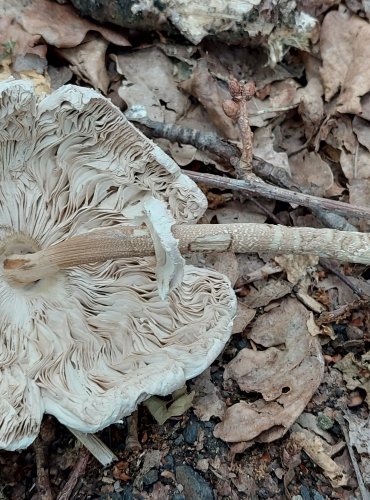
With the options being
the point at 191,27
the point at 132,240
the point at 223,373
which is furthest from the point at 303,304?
the point at 191,27

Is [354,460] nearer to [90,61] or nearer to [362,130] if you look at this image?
[362,130]

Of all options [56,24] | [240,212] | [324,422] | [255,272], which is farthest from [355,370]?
[56,24]

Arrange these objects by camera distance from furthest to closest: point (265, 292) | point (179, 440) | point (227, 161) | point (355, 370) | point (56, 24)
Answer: point (56, 24) → point (227, 161) → point (265, 292) → point (355, 370) → point (179, 440)

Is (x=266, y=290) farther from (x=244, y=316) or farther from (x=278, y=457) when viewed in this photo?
(x=278, y=457)

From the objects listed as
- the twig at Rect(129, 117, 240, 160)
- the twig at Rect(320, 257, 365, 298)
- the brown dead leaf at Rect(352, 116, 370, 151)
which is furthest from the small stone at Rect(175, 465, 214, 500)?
the brown dead leaf at Rect(352, 116, 370, 151)

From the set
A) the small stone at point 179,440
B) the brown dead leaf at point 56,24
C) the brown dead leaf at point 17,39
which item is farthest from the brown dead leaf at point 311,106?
the small stone at point 179,440

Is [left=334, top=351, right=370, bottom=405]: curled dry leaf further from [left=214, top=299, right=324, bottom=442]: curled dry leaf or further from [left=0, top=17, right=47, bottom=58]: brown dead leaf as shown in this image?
[left=0, top=17, right=47, bottom=58]: brown dead leaf

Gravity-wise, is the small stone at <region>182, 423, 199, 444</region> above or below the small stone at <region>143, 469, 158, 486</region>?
above
